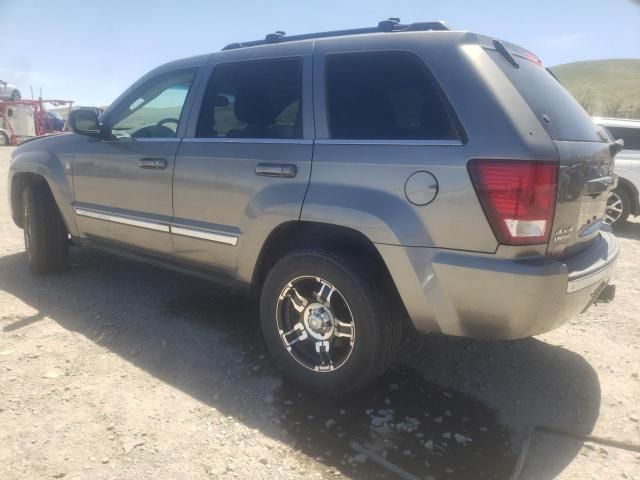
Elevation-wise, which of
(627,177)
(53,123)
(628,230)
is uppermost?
(53,123)

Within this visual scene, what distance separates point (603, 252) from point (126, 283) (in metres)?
3.78

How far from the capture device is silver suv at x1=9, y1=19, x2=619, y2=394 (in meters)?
2.21

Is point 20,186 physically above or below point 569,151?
below

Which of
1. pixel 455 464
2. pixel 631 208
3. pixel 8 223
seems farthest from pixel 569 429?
pixel 8 223

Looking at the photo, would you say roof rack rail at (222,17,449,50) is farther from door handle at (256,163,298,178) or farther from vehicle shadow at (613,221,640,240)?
vehicle shadow at (613,221,640,240)

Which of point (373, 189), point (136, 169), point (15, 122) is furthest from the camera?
point (15, 122)

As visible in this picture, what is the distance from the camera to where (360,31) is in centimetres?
302

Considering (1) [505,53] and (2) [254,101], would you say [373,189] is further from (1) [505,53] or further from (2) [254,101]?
(2) [254,101]

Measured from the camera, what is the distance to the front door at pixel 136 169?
11.5 ft

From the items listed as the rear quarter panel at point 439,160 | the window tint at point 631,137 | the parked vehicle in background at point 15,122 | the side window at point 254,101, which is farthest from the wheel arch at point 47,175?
the parked vehicle in background at point 15,122

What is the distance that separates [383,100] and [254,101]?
3.18 ft

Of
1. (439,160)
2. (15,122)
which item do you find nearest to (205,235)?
(439,160)

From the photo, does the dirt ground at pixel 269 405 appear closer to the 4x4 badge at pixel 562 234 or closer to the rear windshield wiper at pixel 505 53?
the 4x4 badge at pixel 562 234

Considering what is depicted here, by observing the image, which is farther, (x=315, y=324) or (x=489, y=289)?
(x=315, y=324)
